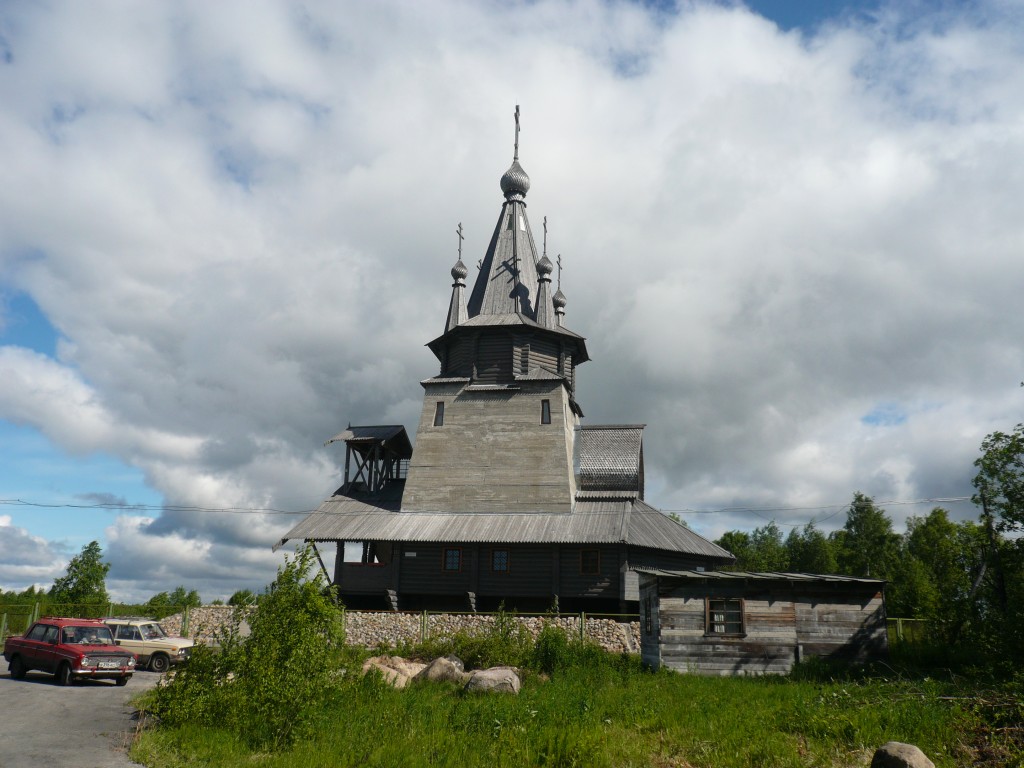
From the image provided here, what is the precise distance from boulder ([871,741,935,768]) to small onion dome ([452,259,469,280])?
→ 29.0m

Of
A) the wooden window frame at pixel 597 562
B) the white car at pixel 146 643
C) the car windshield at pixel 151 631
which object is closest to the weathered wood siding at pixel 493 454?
the wooden window frame at pixel 597 562

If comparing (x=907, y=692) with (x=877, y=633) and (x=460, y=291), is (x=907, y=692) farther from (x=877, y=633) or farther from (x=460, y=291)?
(x=460, y=291)

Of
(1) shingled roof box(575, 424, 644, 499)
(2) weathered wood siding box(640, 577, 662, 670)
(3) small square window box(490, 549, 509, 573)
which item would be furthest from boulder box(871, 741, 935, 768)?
(1) shingled roof box(575, 424, 644, 499)

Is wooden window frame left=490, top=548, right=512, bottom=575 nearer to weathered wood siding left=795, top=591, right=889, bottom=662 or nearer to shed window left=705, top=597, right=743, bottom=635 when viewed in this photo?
shed window left=705, top=597, right=743, bottom=635

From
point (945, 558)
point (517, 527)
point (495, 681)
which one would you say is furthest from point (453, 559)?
point (945, 558)

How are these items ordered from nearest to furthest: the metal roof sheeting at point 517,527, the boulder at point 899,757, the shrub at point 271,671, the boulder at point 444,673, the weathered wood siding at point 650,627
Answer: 1. the boulder at point 899,757
2. the shrub at point 271,671
3. the boulder at point 444,673
4. the weathered wood siding at point 650,627
5. the metal roof sheeting at point 517,527

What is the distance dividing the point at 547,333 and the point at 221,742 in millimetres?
24401

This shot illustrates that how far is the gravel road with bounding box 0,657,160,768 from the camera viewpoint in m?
11.0

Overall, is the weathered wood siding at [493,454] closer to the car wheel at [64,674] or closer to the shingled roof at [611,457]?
the shingled roof at [611,457]

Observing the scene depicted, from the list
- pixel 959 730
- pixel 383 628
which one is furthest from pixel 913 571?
pixel 959 730

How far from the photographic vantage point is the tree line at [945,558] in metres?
19.9

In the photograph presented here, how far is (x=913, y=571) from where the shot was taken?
49.1 meters

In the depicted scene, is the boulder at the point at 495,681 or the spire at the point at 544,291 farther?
the spire at the point at 544,291

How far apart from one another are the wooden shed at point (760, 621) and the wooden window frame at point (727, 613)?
0.09ft
